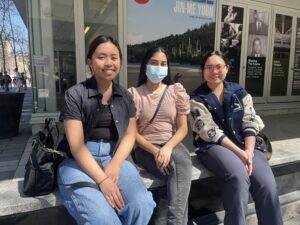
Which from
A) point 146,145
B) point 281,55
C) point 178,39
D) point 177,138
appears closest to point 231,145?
point 177,138

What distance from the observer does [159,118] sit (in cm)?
255

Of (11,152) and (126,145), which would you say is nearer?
(126,145)

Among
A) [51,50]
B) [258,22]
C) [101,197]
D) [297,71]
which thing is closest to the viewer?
[101,197]

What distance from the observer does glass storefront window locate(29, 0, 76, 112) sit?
5.14 metres

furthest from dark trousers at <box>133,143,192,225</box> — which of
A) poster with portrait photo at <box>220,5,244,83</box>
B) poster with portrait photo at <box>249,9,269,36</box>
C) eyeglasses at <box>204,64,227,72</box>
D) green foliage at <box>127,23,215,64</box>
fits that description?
poster with portrait photo at <box>249,9,269,36</box>

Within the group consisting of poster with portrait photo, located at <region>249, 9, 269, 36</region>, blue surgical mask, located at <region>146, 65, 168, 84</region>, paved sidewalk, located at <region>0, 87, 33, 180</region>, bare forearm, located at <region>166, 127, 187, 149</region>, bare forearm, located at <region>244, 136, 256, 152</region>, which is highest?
poster with portrait photo, located at <region>249, 9, 269, 36</region>

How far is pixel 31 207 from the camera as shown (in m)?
2.11

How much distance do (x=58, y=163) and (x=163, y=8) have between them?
15.7 ft

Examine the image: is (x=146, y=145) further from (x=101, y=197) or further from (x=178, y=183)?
(x=101, y=197)

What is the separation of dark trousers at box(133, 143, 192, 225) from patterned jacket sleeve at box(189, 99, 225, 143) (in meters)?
0.26

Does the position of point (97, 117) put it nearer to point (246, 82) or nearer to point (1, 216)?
point (1, 216)

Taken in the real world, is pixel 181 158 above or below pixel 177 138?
below

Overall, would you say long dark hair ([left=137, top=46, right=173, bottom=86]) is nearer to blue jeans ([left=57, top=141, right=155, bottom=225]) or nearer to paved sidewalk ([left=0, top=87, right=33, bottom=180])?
blue jeans ([left=57, top=141, right=155, bottom=225])

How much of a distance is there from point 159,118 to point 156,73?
0.38 m
